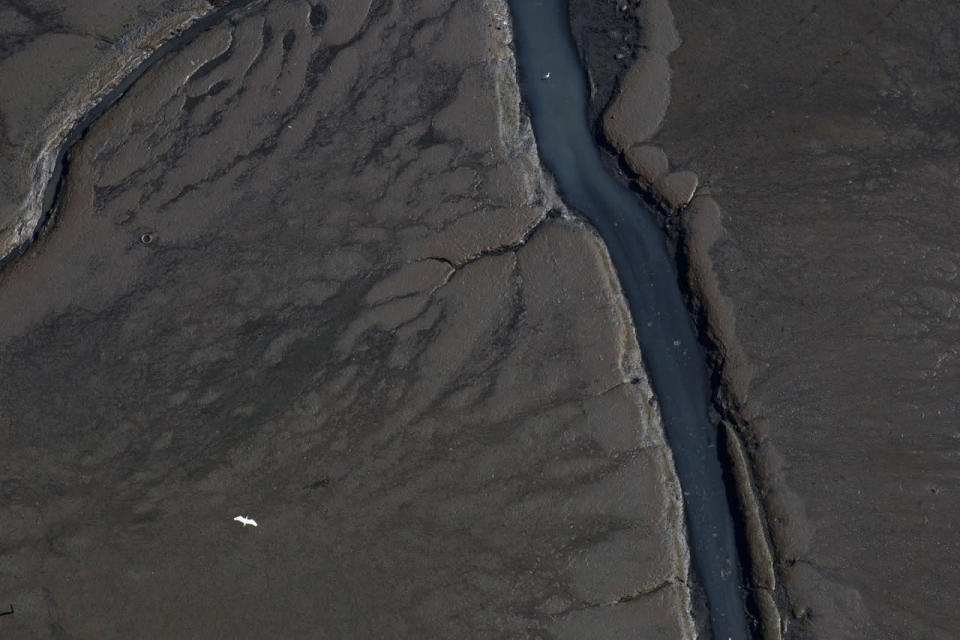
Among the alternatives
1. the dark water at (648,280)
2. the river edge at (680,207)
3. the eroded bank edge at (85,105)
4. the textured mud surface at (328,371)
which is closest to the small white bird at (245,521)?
the textured mud surface at (328,371)

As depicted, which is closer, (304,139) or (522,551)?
(522,551)

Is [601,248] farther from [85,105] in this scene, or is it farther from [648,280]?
[85,105]

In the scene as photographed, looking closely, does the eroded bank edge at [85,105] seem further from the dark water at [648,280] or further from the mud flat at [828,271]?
the mud flat at [828,271]

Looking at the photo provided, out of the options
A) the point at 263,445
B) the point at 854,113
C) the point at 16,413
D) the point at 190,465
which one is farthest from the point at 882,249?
the point at 16,413

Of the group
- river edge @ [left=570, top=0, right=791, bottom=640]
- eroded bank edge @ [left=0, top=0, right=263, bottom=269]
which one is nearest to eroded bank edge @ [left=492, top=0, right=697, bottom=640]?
river edge @ [left=570, top=0, right=791, bottom=640]

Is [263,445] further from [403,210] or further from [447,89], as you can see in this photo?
[447,89]

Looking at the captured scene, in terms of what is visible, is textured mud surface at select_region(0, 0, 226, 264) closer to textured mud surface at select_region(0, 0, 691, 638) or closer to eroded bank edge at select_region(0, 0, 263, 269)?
eroded bank edge at select_region(0, 0, 263, 269)

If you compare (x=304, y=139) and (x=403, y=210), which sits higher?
(x=304, y=139)

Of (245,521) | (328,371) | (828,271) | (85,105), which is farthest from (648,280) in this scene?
(85,105)
